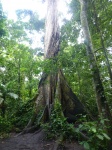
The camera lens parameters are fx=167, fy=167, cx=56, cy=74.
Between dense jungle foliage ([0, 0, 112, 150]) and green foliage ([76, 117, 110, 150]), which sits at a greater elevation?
dense jungle foliage ([0, 0, 112, 150])

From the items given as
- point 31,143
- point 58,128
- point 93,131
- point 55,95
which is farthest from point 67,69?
point 93,131

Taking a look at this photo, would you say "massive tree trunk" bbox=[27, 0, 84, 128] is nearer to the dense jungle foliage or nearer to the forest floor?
the dense jungle foliage

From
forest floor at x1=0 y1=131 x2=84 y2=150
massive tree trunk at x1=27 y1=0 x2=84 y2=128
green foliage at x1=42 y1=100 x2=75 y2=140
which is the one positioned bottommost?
forest floor at x1=0 y1=131 x2=84 y2=150

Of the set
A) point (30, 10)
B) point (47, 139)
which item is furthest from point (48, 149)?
point (30, 10)

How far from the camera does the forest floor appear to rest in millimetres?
4707

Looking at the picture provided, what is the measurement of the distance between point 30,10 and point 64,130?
9898 millimetres

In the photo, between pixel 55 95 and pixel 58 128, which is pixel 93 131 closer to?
pixel 58 128

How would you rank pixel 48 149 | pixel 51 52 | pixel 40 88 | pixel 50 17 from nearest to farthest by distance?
1. pixel 48 149
2. pixel 40 88
3. pixel 51 52
4. pixel 50 17

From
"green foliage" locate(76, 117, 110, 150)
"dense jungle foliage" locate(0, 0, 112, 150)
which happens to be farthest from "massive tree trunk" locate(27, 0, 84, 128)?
"green foliage" locate(76, 117, 110, 150)

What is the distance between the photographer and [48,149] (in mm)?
4602

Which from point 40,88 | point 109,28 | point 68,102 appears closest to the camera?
point 109,28

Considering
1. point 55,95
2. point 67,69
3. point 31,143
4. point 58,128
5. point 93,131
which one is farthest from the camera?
point 55,95

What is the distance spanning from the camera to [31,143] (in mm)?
5113

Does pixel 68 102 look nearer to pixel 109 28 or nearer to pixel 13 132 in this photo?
pixel 13 132
